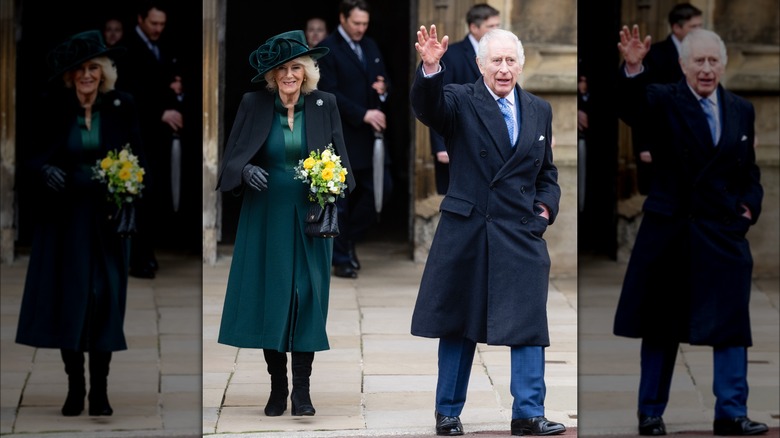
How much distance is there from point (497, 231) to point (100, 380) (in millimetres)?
1489

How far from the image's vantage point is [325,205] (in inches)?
233

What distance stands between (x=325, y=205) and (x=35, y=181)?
3.36ft

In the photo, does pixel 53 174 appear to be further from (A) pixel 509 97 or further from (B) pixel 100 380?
(A) pixel 509 97

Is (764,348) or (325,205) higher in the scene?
(325,205)

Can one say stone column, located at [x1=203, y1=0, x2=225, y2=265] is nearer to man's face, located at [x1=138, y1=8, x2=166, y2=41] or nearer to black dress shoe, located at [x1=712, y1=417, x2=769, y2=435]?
man's face, located at [x1=138, y1=8, x2=166, y2=41]

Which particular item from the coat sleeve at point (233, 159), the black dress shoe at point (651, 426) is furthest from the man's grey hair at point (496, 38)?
the black dress shoe at point (651, 426)

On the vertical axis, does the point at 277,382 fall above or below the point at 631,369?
below

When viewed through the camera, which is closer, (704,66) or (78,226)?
(704,66)

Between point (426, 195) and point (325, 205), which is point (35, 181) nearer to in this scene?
point (325, 205)

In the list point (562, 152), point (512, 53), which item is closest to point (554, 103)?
point (562, 152)

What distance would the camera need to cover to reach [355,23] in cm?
752

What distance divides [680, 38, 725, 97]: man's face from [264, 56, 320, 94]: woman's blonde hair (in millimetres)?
1716

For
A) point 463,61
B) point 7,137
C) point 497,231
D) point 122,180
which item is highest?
point 463,61

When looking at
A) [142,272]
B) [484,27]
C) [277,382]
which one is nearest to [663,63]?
[142,272]
